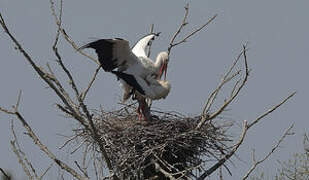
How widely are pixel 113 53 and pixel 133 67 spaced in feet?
1.40

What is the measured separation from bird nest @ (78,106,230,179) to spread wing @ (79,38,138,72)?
716mm

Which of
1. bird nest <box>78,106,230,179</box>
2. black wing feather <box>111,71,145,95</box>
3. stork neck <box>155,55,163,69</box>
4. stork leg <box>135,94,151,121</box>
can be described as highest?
stork neck <box>155,55,163,69</box>

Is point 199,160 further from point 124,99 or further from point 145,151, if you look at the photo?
point 124,99

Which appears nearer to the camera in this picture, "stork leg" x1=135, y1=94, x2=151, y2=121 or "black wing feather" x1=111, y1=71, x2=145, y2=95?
"stork leg" x1=135, y1=94, x2=151, y2=121

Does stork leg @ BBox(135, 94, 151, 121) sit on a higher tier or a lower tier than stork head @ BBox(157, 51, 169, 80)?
lower

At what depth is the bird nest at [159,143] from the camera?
21.5 feet

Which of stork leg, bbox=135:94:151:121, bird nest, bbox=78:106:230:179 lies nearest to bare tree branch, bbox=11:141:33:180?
bird nest, bbox=78:106:230:179

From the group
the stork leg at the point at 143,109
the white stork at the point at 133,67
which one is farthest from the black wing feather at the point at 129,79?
the stork leg at the point at 143,109

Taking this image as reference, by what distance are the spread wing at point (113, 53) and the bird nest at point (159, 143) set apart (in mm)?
716

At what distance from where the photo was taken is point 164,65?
819cm

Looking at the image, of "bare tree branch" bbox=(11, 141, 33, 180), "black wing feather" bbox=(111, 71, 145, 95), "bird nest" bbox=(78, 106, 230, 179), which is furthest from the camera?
"black wing feather" bbox=(111, 71, 145, 95)

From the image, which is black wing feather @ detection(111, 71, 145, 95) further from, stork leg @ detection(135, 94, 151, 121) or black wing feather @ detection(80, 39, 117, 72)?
stork leg @ detection(135, 94, 151, 121)

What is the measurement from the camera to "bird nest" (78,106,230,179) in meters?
6.54

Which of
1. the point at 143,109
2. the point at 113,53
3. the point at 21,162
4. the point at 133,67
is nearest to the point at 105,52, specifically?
the point at 113,53
